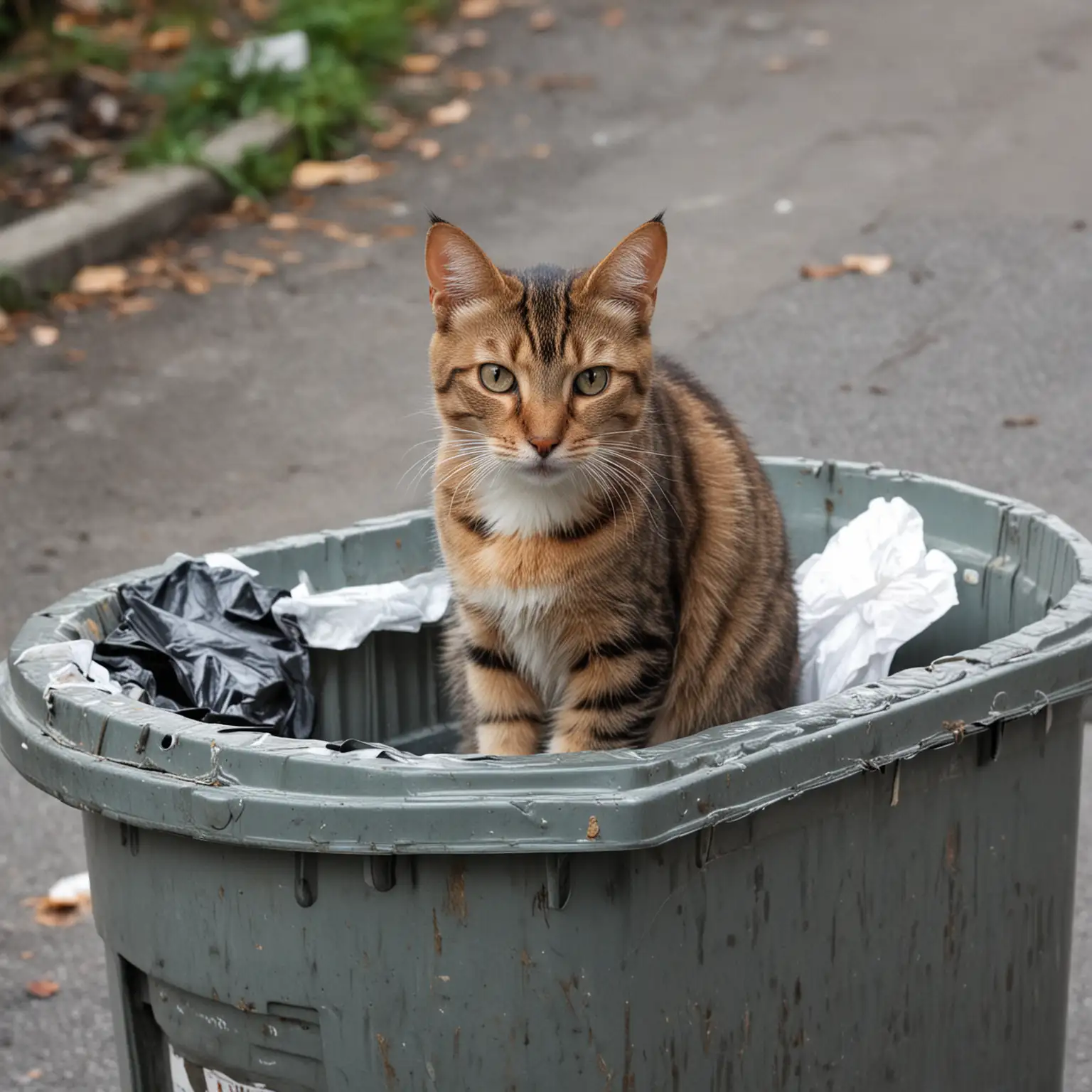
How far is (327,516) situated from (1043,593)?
2650 millimetres

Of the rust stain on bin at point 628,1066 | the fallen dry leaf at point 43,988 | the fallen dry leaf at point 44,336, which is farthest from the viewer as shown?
the fallen dry leaf at point 44,336

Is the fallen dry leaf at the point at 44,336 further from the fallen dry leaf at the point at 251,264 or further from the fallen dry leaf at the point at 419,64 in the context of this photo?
the fallen dry leaf at the point at 419,64

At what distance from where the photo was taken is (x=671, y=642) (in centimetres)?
253

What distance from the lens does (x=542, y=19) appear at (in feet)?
28.6

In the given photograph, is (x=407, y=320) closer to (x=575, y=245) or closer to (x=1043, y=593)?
(x=575, y=245)

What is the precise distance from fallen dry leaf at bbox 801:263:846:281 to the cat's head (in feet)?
12.2

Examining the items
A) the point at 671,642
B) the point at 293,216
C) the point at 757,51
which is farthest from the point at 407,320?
the point at 671,642

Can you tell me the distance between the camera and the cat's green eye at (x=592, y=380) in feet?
8.05

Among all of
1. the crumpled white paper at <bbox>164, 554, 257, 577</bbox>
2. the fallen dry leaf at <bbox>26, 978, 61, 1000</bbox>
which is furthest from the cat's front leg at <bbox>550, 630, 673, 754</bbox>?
the fallen dry leaf at <bbox>26, 978, 61, 1000</bbox>

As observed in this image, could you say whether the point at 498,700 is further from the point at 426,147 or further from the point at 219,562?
the point at 426,147

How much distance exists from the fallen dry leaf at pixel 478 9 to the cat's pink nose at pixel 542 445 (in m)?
6.92

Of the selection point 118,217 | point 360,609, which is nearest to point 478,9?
point 118,217

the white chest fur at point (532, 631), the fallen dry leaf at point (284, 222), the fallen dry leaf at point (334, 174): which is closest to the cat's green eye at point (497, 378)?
the white chest fur at point (532, 631)

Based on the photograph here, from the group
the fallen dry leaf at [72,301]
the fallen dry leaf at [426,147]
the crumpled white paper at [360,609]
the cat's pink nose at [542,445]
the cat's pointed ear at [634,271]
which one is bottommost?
the fallen dry leaf at [72,301]
